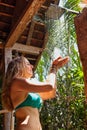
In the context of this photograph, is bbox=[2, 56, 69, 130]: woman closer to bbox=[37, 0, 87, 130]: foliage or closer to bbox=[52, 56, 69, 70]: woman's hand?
bbox=[52, 56, 69, 70]: woman's hand

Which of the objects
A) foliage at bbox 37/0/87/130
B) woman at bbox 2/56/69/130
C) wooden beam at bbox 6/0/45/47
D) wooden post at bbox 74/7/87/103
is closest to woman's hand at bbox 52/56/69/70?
woman at bbox 2/56/69/130

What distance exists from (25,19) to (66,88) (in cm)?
221

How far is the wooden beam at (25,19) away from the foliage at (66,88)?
4.96ft

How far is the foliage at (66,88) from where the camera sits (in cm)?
561

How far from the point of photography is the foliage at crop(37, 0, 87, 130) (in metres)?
5.61

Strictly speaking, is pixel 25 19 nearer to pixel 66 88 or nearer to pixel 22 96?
pixel 66 88

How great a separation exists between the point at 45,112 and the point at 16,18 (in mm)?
2533

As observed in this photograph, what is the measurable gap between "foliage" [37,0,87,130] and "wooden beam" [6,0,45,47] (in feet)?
4.96

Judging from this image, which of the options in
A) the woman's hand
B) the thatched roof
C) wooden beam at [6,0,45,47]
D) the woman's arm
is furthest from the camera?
the thatched roof

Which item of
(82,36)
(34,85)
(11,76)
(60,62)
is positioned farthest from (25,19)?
(82,36)

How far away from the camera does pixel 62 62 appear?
1.90 meters

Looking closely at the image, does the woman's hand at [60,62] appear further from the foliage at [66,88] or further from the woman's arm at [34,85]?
the foliage at [66,88]

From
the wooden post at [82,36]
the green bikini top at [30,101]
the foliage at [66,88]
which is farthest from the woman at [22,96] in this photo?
the foliage at [66,88]

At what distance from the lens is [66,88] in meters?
5.95
